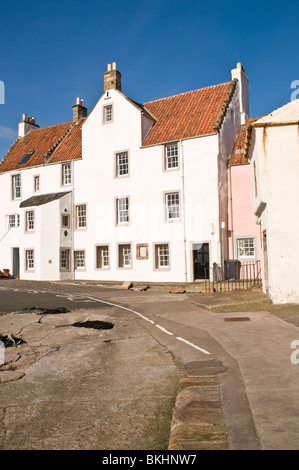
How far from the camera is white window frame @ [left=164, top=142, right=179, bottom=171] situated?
87.8 feet

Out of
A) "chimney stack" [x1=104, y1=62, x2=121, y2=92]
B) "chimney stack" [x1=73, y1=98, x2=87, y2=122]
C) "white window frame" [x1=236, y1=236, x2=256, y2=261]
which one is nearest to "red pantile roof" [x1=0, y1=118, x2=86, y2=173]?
"chimney stack" [x1=73, y1=98, x2=87, y2=122]

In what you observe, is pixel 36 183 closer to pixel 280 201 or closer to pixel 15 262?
pixel 15 262

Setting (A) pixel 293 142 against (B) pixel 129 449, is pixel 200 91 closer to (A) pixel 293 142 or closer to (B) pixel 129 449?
(A) pixel 293 142

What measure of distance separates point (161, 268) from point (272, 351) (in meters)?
19.2

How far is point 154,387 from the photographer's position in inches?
237

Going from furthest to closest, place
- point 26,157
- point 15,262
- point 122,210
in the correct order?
point 26,157 < point 15,262 < point 122,210

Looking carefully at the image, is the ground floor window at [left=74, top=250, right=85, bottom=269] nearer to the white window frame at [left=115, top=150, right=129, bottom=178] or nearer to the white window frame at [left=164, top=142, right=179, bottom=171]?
the white window frame at [left=115, top=150, right=129, bottom=178]

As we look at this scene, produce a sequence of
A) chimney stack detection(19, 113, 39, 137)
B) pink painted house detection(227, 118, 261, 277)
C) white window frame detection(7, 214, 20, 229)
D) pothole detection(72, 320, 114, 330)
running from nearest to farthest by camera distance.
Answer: pothole detection(72, 320, 114, 330)
pink painted house detection(227, 118, 261, 277)
white window frame detection(7, 214, 20, 229)
chimney stack detection(19, 113, 39, 137)

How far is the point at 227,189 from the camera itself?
26859 millimetres

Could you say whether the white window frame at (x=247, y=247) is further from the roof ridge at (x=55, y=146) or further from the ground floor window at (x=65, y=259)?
the roof ridge at (x=55, y=146)

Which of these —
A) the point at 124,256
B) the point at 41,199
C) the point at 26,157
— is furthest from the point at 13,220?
the point at 124,256

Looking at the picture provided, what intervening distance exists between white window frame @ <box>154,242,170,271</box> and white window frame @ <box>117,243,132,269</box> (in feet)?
7.41

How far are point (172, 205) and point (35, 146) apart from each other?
54.8 ft

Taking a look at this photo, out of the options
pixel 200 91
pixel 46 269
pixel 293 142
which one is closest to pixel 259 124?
pixel 293 142
